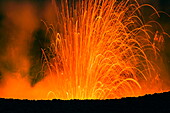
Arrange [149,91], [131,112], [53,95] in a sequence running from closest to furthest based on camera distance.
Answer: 1. [131,112]
2. [149,91]
3. [53,95]

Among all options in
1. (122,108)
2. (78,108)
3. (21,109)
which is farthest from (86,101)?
(21,109)

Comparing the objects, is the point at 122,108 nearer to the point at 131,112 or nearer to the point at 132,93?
the point at 131,112

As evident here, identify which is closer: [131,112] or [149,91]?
[131,112]

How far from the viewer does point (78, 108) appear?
14.9 metres

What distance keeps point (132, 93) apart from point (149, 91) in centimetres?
149

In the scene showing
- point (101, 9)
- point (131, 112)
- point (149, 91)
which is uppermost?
point (101, 9)

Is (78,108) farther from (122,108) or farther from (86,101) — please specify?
(122,108)

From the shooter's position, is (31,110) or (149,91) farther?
(149,91)

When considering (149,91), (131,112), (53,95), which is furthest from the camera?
(53,95)

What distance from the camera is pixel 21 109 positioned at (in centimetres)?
1515

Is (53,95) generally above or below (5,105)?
above

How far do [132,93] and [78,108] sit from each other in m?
12.0

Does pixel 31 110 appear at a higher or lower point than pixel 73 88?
lower

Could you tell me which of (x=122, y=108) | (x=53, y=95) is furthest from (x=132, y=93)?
(x=122, y=108)
